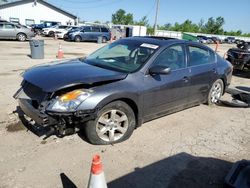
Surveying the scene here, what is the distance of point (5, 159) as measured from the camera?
341 cm

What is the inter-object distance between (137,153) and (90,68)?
1.55 metres

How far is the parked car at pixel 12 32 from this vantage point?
20.3 m

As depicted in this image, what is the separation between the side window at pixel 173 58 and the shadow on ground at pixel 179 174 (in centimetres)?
163

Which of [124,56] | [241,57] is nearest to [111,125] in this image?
[124,56]

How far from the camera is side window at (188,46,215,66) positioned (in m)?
5.08

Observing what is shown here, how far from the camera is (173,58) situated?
4.70 metres

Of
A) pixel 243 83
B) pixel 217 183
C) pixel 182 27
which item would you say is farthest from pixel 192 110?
pixel 182 27

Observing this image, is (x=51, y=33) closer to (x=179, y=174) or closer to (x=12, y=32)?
(x=12, y=32)

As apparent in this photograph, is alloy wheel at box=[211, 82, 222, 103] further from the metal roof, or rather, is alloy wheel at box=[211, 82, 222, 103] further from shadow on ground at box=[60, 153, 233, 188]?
the metal roof

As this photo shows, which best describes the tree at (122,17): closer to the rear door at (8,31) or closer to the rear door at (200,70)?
the rear door at (8,31)

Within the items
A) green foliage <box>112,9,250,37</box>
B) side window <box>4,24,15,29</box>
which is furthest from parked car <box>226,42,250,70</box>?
green foliage <box>112,9,250,37</box>

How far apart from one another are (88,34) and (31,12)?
17.4 m

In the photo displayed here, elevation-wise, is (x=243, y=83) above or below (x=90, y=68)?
below

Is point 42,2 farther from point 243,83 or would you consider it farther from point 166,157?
point 166,157
